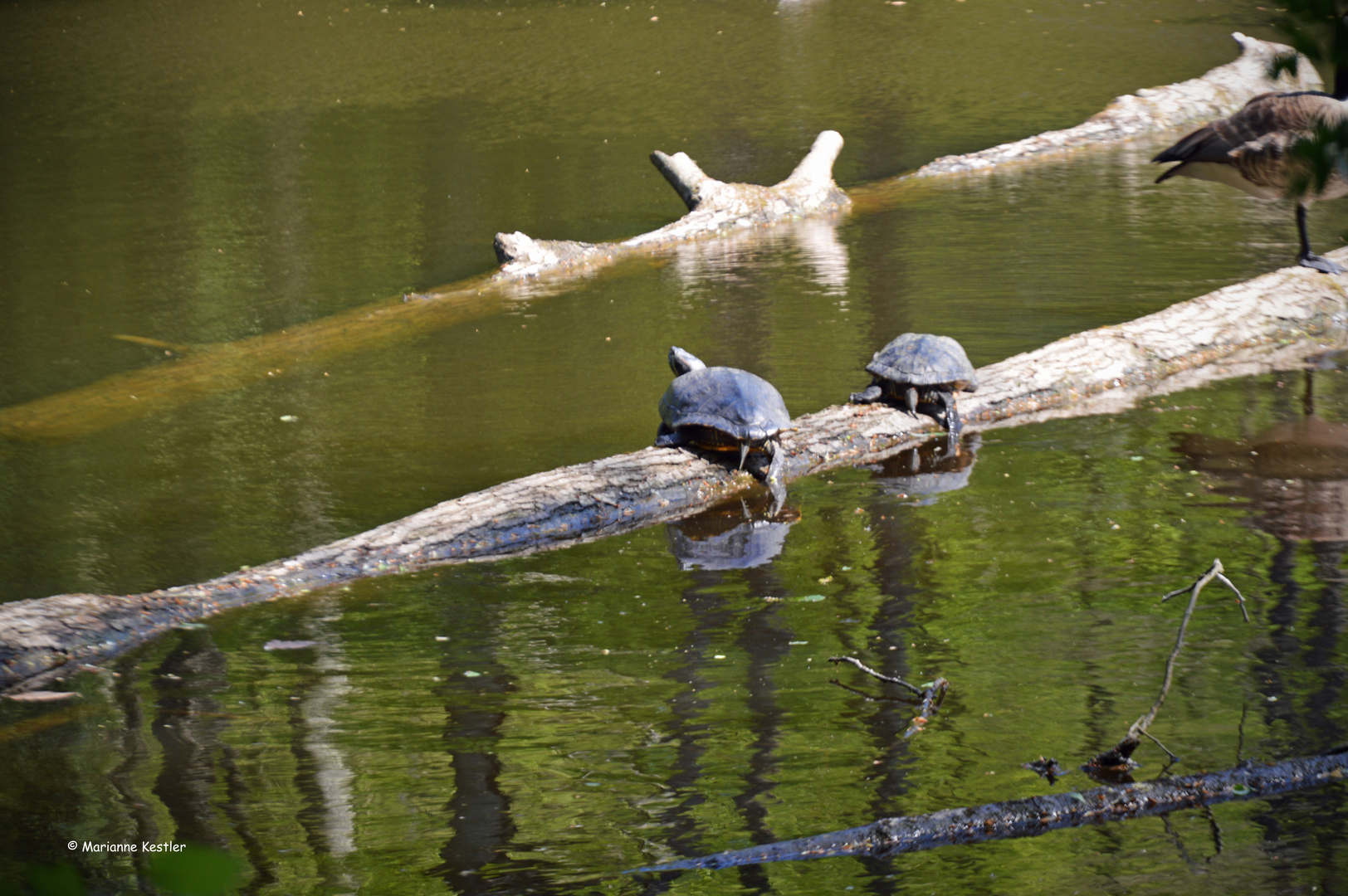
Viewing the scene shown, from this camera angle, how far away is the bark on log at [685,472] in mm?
4969

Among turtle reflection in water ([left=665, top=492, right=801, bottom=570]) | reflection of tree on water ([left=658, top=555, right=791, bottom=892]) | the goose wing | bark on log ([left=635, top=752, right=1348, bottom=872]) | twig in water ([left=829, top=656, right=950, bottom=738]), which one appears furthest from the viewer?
the goose wing

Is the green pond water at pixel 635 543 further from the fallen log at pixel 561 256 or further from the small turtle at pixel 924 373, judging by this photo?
the small turtle at pixel 924 373

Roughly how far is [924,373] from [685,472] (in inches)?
61.4

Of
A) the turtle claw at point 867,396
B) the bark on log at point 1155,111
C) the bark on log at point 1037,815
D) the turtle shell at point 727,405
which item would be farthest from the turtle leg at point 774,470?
the bark on log at point 1155,111

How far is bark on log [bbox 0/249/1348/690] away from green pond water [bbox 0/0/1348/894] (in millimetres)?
156

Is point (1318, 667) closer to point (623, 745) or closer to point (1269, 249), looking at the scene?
point (623, 745)

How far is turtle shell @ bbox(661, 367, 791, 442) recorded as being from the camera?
6.22 m

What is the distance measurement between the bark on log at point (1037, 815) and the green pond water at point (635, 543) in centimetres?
5

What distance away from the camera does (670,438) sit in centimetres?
662

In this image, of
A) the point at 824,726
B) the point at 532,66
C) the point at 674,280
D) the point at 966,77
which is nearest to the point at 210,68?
the point at 532,66

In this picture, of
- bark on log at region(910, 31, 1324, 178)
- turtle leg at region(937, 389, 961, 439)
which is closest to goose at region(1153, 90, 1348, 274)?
turtle leg at region(937, 389, 961, 439)

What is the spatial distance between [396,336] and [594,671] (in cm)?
591

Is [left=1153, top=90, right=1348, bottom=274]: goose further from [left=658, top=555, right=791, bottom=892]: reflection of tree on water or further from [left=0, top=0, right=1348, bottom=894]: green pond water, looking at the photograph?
[left=658, top=555, right=791, bottom=892]: reflection of tree on water

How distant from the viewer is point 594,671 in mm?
4605
